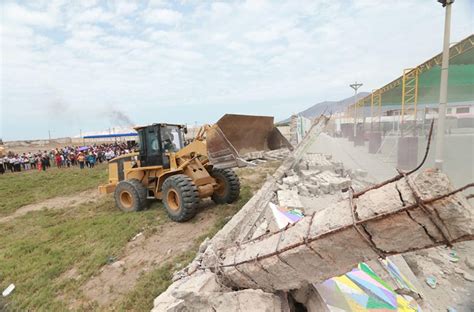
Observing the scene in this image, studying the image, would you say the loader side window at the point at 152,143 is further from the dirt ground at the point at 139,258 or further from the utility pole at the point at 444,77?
the utility pole at the point at 444,77

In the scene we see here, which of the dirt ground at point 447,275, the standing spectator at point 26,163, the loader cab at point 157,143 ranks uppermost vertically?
the loader cab at point 157,143

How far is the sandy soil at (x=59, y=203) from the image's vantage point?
9.06m

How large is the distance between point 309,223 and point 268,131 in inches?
205

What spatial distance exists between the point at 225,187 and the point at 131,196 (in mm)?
2534

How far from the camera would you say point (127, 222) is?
21.5 feet

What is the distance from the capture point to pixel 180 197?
6.08 m

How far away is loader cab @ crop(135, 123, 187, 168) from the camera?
23.3 feet

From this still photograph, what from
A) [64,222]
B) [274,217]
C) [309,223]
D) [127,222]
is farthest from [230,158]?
[64,222]

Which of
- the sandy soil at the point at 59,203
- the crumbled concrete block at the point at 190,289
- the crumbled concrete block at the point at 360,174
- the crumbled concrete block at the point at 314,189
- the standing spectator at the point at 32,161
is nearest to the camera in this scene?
the crumbled concrete block at the point at 190,289

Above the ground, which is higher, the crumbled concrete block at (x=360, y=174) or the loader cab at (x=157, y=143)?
the loader cab at (x=157, y=143)

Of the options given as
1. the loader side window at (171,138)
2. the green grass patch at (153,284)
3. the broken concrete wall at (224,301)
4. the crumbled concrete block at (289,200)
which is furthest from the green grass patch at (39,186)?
the broken concrete wall at (224,301)

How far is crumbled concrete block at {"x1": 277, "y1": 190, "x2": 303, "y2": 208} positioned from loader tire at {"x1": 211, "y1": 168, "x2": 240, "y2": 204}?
1.24 m

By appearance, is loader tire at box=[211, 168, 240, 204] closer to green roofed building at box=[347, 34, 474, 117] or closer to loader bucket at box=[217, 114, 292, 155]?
loader bucket at box=[217, 114, 292, 155]

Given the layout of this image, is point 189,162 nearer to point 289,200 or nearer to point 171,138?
point 171,138
